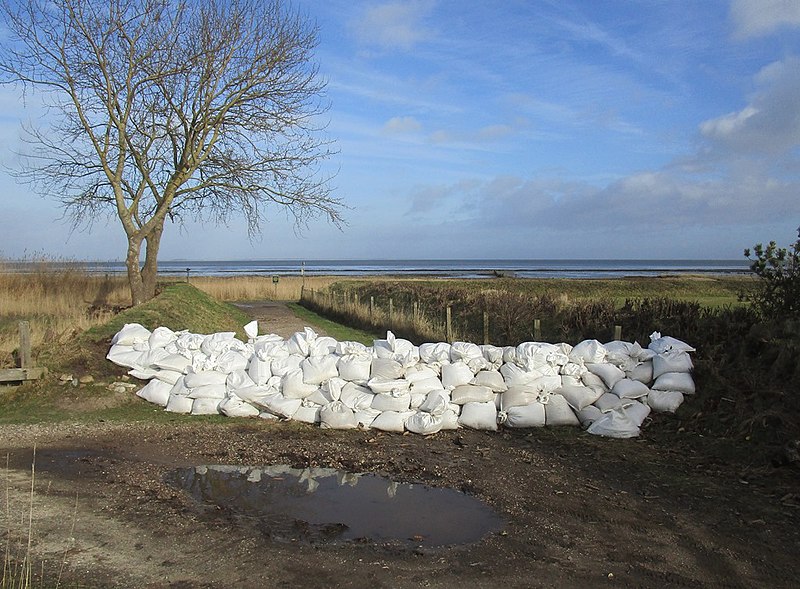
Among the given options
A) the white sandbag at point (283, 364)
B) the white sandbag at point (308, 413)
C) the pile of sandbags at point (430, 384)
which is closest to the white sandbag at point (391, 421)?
the pile of sandbags at point (430, 384)

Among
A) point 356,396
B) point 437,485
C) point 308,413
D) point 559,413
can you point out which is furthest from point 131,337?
point 559,413

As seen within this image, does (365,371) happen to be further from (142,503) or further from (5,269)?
Result: (5,269)

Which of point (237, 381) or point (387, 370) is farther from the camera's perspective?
point (237, 381)

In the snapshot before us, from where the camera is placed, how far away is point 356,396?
741cm

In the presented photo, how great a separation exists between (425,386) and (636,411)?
2221mm

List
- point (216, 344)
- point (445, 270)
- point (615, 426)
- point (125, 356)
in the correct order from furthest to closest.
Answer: point (445, 270) < point (125, 356) < point (216, 344) < point (615, 426)

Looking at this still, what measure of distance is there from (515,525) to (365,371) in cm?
343

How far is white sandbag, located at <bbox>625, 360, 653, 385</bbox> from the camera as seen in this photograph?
753cm

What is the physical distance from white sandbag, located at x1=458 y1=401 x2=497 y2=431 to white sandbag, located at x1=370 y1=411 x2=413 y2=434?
579mm

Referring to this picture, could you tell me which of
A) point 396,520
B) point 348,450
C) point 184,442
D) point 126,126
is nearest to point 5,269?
point 126,126

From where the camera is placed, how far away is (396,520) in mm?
4523

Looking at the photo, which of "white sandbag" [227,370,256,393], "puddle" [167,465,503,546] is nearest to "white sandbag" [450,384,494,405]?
"puddle" [167,465,503,546]

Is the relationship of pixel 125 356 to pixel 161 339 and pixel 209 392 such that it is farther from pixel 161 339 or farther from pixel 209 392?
pixel 209 392

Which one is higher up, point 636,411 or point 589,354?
point 589,354
